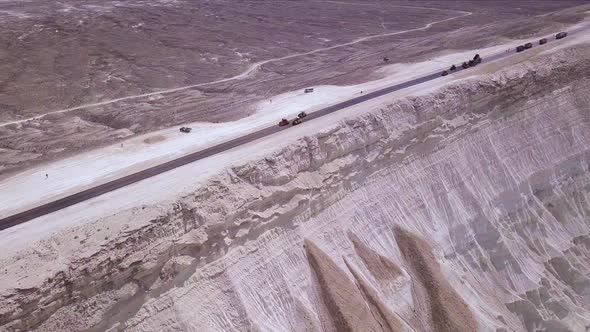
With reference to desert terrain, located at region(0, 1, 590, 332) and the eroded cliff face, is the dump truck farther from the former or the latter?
the eroded cliff face

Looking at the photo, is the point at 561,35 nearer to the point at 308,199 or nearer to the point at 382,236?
the point at 382,236

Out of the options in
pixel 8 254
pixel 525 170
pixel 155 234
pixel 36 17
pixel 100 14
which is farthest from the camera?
pixel 100 14

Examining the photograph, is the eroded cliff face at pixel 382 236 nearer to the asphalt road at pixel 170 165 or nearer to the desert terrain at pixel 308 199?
the desert terrain at pixel 308 199

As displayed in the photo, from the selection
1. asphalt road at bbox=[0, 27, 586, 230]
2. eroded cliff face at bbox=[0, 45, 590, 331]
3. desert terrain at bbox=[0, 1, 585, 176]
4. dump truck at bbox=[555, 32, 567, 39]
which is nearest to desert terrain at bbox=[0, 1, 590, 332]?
eroded cliff face at bbox=[0, 45, 590, 331]

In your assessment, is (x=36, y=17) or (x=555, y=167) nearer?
(x=555, y=167)

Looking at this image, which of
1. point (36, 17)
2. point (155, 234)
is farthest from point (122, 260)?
point (36, 17)

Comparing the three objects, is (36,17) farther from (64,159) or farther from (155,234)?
(155,234)
